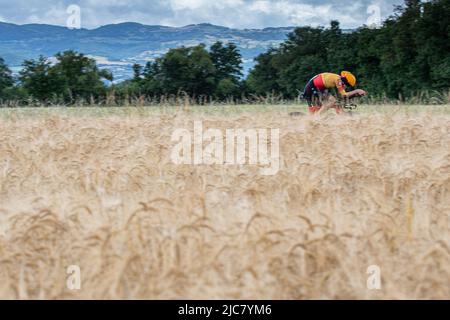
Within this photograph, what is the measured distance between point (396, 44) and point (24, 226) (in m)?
48.5

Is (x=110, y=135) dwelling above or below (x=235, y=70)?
below

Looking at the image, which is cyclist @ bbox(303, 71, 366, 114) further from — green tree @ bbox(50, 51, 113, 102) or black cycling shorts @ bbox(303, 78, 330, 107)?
green tree @ bbox(50, 51, 113, 102)

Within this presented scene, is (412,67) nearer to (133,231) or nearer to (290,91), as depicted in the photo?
(290,91)

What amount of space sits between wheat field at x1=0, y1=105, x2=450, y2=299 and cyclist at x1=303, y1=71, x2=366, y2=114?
768cm

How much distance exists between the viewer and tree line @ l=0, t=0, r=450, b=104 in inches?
1887

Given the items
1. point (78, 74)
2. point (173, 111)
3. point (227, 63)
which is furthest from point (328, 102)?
point (227, 63)

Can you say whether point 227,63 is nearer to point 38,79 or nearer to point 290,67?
point 290,67

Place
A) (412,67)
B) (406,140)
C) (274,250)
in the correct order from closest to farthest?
(274,250)
(406,140)
(412,67)

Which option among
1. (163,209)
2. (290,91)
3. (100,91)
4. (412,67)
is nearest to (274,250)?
(163,209)

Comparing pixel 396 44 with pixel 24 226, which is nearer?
pixel 24 226

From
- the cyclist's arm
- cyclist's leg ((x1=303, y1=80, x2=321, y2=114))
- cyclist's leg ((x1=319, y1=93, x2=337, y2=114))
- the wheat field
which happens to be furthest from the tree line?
the wheat field

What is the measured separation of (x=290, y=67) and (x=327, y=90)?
4577 centimetres
